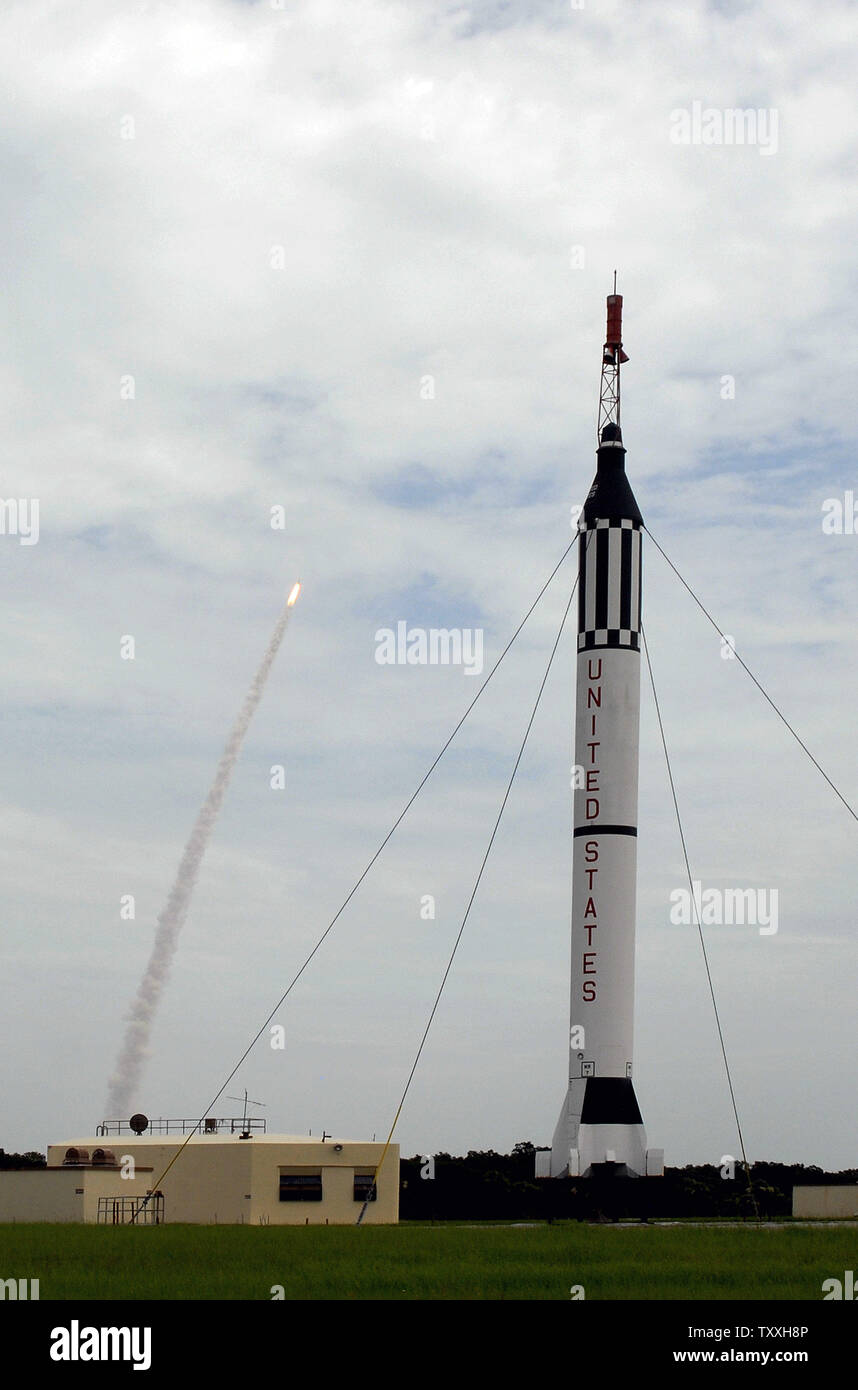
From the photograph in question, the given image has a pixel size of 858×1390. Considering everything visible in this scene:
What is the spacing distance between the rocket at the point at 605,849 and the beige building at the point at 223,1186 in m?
9.13

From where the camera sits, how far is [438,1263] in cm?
3650

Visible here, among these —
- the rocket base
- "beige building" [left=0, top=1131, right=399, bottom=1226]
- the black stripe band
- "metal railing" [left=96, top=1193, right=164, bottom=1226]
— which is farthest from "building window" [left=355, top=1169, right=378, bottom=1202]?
the black stripe band

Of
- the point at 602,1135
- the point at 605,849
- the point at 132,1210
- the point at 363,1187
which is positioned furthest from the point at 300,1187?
the point at 605,849

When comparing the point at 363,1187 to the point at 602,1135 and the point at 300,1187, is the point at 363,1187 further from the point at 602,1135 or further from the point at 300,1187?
the point at 602,1135

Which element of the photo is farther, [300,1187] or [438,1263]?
[300,1187]

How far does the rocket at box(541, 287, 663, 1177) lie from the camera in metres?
57.5

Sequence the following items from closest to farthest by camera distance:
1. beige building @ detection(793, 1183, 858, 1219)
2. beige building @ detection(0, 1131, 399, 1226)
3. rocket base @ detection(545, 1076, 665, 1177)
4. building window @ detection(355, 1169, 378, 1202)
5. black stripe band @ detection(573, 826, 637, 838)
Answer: rocket base @ detection(545, 1076, 665, 1177), black stripe band @ detection(573, 826, 637, 838), beige building @ detection(0, 1131, 399, 1226), building window @ detection(355, 1169, 378, 1202), beige building @ detection(793, 1183, 858, 1219)

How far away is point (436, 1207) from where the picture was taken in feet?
230

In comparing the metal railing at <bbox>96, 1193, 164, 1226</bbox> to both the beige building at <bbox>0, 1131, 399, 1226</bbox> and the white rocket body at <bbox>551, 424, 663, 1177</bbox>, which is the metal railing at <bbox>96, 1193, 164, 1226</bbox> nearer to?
the beige building at <bbox>0, 1131, 399, 1226</bbox>

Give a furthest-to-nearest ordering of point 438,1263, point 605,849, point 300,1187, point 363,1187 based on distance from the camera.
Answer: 1. point 363,1187
2. point 300,1187
3. point 605,849
4. point 438,1263

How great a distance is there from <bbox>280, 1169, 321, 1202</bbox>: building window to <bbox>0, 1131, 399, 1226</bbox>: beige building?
0.04 meters
